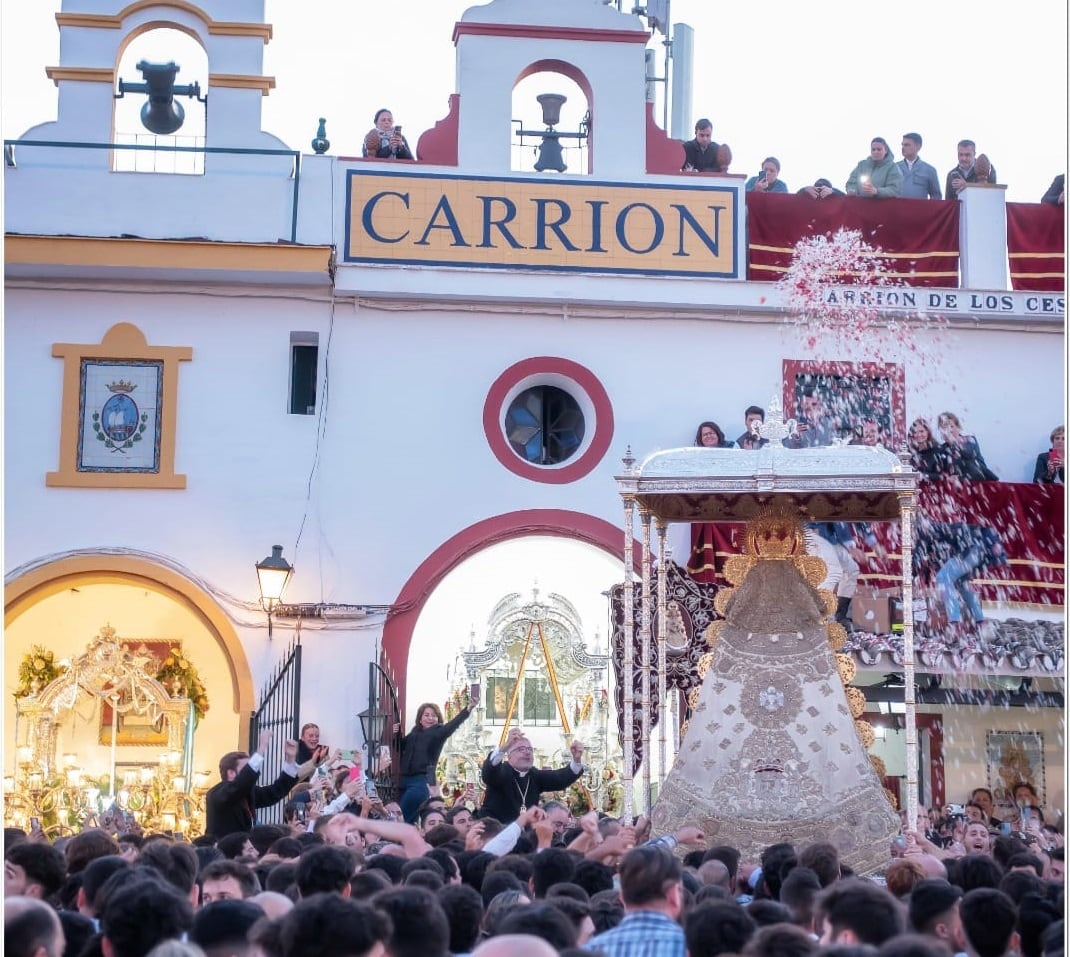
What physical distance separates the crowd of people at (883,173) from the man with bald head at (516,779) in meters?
7.17

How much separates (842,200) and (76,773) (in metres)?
9.44

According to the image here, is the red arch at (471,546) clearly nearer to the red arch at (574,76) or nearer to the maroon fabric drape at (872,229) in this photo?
the maroon fabric drape at (872,229)

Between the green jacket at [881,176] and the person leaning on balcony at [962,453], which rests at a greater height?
the green jacket at [881,176]

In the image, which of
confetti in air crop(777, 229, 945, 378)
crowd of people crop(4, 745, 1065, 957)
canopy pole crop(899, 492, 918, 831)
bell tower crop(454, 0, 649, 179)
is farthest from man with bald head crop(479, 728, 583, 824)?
bell tower crop(454, 0, 649, 179)

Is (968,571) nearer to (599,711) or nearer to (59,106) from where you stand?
(599,711)

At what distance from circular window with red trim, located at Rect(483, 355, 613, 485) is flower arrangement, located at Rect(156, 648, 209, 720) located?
399 cm

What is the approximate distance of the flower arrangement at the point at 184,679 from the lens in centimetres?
1736

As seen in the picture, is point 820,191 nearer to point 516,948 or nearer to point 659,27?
point 659,27

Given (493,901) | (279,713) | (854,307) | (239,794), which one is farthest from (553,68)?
(493,901)

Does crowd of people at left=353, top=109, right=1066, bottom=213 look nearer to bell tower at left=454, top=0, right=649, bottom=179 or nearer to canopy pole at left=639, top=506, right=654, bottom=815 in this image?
bell tower at left=454, top=0, right=649, bottom=179

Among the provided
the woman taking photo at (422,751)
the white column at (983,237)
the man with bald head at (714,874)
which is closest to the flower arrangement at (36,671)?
the woman taking photo at (422,751)

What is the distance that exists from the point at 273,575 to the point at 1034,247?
8535 mm

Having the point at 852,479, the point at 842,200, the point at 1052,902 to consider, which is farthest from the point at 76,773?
the point at 1052,902

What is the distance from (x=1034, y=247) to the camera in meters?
17.7
